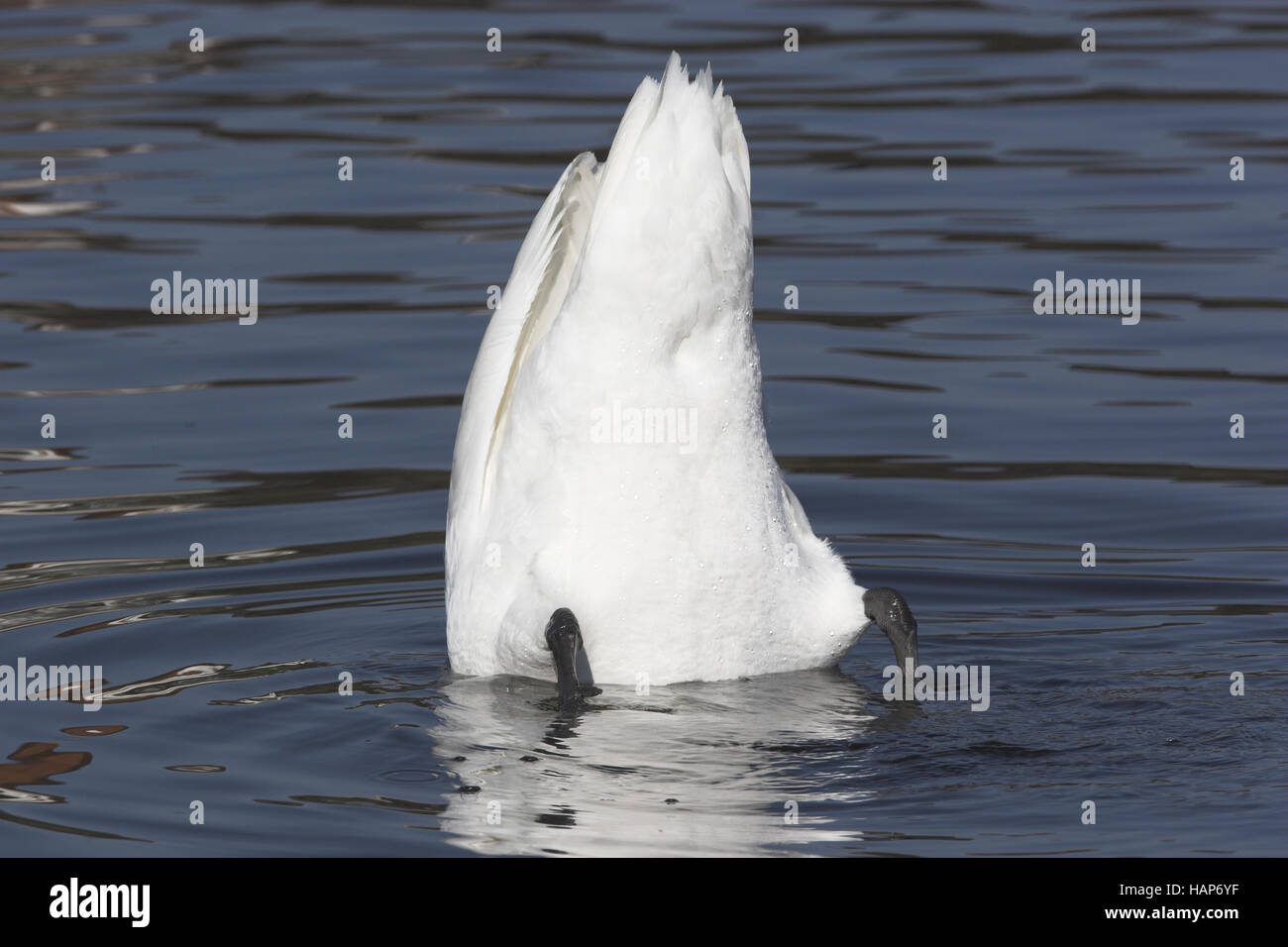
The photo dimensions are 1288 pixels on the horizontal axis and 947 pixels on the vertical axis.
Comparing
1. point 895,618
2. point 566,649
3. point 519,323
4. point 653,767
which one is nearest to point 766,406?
point 519,323

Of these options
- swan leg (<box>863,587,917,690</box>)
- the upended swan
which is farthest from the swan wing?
swan leg (<box>863,587,917,690</box>)

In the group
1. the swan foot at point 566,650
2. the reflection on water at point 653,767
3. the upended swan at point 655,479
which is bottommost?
the reflection on water at point 653,767

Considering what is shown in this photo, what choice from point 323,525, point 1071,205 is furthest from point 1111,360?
point 323,525

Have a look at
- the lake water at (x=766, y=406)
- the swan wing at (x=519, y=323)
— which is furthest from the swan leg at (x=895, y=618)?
the swan wing at (x=519, y=323)

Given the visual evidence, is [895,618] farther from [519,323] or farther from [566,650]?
[519,323]

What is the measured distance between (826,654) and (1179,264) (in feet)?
23.5

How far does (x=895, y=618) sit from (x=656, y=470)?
1.09 metres

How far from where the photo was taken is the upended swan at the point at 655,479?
6.92 meters

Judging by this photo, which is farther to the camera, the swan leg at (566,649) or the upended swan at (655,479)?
the swan leg at (566,649)

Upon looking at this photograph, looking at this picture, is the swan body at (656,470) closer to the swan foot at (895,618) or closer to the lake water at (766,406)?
the swan foot at (895,618)

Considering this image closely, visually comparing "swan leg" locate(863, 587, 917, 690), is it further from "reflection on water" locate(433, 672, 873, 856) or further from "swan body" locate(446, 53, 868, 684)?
"reflection on water" locate(433, 672, 873, 856)

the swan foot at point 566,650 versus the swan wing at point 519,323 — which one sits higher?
the swan wing at point 519,323

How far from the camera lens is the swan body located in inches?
272

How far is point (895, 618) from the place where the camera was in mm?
7656
